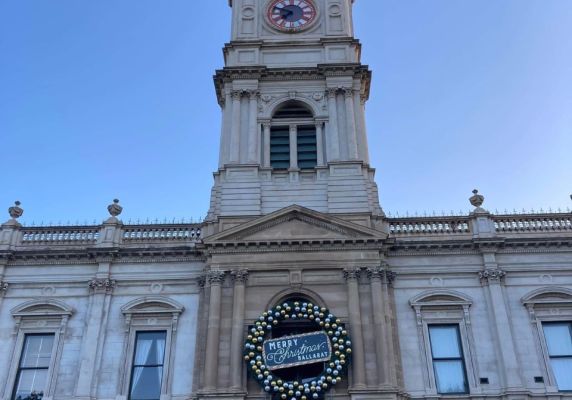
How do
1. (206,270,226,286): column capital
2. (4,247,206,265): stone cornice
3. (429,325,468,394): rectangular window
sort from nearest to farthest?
(429,325,468,394): rectangular window < (206,270,226,286): column capital < (4,247,206,265): stone cornice

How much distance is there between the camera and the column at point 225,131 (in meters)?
30.3

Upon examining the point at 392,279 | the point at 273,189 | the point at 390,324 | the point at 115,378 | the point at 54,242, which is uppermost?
the point at 273,189

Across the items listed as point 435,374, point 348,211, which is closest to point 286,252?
point 348,211

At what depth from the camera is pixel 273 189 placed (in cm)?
2908

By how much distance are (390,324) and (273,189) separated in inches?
306

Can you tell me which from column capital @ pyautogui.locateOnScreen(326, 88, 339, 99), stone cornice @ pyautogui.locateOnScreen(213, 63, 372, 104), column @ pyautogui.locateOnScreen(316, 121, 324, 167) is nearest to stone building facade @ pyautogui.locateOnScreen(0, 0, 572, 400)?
column @ pyautogui.locateOnScreen(316, 121, 324, 167)

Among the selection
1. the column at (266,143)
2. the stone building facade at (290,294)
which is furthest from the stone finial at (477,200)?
the column at (266,143)

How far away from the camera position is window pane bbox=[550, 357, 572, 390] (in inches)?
965

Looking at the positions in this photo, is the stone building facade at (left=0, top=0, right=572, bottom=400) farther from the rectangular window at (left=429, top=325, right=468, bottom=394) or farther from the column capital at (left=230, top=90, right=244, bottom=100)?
the column capital at (left=230, top=90, right=244, bottom=100)

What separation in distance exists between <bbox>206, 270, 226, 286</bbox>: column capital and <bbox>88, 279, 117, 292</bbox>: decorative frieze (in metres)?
4.02

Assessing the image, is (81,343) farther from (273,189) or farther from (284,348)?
(273,189)

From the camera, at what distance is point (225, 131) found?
3111 centimetres

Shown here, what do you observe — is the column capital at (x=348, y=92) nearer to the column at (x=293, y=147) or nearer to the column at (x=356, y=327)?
the column at (x=293, y=147)

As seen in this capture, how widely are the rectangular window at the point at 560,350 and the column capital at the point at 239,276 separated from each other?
11.4m
